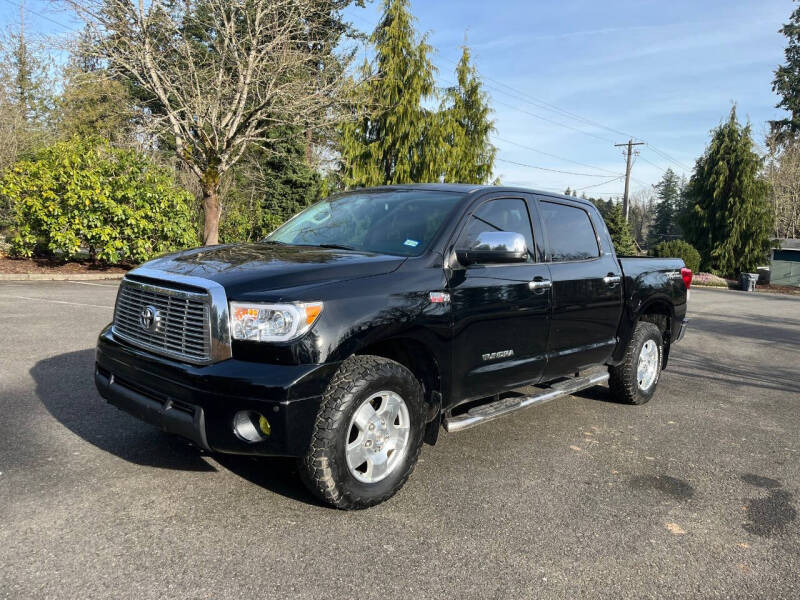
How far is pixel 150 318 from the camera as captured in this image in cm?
346

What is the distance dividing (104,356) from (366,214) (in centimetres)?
198

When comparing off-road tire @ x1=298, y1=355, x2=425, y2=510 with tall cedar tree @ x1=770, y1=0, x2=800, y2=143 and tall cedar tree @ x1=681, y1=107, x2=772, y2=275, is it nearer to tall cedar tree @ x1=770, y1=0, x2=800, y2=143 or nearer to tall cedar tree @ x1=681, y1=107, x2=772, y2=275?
tall cedar tree @ x1=681, y1=107, x2=772, y2=275

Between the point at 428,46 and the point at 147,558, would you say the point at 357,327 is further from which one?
the point at 428,46

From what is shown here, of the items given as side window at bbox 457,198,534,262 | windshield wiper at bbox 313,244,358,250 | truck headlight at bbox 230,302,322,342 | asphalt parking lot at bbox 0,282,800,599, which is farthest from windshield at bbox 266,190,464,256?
asphalt parking lot at bbox 0,282,800,599

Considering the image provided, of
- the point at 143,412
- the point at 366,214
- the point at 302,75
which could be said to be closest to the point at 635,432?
the point at 366,214

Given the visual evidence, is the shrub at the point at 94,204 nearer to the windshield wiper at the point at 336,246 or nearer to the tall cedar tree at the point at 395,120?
the tall cedar tree at the point at 395,120

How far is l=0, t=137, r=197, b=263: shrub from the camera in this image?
1530 cm

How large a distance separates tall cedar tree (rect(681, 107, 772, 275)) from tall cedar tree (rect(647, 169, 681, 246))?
165ft

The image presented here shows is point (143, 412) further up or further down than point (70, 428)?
further up

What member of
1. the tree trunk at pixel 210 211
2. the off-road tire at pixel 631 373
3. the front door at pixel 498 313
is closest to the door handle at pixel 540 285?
the front door at pixel 498 313

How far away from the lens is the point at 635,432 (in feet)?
16.7

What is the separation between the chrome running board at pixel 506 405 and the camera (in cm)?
389

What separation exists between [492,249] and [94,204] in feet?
47.4

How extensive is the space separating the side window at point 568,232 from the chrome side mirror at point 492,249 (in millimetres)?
Result: 999
